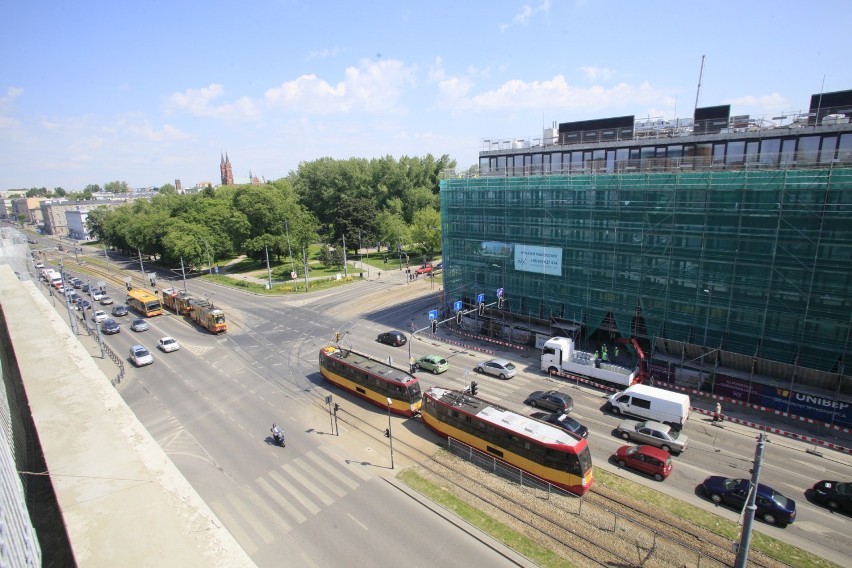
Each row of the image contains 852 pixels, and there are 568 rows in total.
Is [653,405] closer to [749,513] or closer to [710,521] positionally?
[710,521]

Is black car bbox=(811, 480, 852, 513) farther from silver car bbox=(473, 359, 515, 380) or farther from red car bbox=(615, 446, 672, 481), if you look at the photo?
silver car bbox=(473, 359, 515, 380)

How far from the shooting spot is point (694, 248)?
30203mm

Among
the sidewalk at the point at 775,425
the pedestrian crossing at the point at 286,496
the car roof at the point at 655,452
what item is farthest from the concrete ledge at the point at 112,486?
the sidewalk at the point at 775,425

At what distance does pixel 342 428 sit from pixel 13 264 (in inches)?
1970

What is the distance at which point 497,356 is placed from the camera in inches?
1507

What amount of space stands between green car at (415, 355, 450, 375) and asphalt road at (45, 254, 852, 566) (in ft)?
2.41

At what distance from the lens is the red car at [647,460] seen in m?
21.5

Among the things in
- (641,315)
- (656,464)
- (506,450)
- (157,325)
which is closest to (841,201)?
(641,315)

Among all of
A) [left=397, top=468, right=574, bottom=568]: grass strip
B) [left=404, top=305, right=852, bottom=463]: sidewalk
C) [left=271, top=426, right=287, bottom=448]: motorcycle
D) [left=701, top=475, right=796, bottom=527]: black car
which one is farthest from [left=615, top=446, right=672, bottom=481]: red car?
[left=271, top=426, right=287, bottom=448]: motorcycle

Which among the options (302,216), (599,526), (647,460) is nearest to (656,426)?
(647,460)

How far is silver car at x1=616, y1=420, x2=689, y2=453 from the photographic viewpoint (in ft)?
77.7

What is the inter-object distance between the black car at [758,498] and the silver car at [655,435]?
304 cm

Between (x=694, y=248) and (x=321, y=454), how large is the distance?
87.7 ft

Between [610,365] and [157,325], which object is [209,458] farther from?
[157,325]
